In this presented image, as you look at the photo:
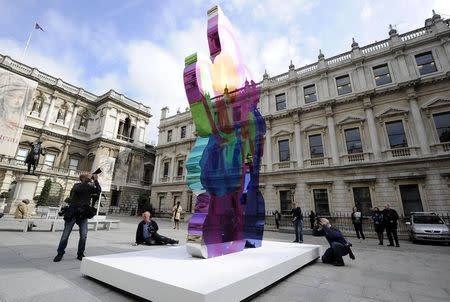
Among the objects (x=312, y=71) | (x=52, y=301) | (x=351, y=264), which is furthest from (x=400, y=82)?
(x=52, y=301)

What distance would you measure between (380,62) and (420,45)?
2.42 meters

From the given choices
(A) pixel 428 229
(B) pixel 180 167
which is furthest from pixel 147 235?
(B) pixel 180 167

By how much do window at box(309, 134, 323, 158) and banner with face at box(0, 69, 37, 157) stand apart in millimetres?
19512

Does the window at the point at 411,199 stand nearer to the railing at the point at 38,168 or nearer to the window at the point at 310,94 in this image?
the window at the point at 310,94

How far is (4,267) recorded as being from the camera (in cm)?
357

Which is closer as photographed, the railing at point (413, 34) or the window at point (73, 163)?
the railing at point (413, 34)

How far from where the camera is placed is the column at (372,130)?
1492 cm

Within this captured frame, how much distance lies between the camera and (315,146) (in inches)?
695

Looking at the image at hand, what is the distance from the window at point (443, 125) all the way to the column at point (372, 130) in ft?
10.5

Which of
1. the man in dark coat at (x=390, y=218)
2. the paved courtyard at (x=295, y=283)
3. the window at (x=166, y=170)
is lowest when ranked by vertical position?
the paved courtyard at (x=295, y=283)

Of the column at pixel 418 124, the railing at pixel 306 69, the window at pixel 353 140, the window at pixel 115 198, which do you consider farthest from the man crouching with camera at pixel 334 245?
the window at pixel 115 198

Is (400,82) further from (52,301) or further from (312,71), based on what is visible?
(52,301)

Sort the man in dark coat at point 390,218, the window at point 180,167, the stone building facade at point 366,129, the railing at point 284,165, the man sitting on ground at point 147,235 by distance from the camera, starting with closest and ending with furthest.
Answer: the man sitting on ground at point 147,235 → the man in dark coat at point 390,218 → the stone building facade at point 366,129 → the railing at point 284,165 → the window at point 180,167

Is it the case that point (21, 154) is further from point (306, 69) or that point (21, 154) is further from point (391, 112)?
point (391, 112)
